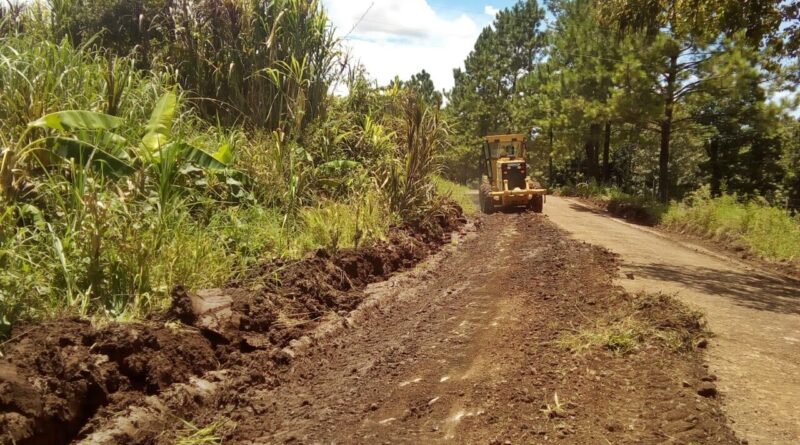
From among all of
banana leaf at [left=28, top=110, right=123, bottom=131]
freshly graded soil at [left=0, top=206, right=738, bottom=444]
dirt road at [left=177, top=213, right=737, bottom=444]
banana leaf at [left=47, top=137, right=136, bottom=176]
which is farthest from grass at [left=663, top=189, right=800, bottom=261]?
banana leaf at [left=28, top=110, right=123, bottom=131]

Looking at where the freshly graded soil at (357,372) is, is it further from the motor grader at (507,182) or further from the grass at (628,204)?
the grass at (628,204)

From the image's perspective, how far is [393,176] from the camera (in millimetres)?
10188

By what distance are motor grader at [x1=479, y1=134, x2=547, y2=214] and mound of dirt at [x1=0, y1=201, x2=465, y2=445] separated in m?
11.5

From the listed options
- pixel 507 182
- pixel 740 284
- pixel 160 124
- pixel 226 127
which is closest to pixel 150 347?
pixel 160 124

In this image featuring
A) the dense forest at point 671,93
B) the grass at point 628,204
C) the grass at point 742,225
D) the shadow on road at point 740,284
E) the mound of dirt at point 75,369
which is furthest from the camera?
the grass at point 628,204

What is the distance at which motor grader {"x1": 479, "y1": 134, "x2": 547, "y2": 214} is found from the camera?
17.3 metres

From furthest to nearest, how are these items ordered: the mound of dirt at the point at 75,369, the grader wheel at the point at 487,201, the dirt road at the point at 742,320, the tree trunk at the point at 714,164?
the tree trunk at the point at 714,164 < the grader wheel at the point at 487,201 < the dirt road at the point at 742,320 < the mound of dirt at the point at 75,369

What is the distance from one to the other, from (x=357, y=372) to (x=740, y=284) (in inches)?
266

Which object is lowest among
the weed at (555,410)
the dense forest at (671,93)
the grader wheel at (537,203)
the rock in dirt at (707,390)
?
the weed at (555,410)

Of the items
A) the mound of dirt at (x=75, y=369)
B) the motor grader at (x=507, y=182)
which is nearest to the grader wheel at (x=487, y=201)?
the motor grader at (x=507, y=182)

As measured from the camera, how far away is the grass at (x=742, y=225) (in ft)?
39.4

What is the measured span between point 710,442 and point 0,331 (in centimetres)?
419

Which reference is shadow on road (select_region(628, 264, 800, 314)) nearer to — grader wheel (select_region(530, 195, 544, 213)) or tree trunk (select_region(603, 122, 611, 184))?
grader wheel (select_region(530, 195, 544, 213))

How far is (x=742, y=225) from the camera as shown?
13906mm
